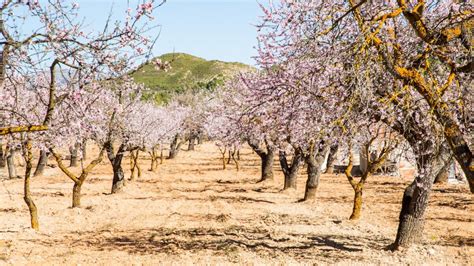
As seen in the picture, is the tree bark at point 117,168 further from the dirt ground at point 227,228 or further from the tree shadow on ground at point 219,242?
the tree shadow on ground at point 219,242

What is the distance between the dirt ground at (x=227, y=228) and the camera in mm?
11023

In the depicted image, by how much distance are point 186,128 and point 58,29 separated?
60062mm

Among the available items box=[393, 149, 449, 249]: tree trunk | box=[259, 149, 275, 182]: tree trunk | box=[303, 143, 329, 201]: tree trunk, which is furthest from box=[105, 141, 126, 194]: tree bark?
box=[393, 149, 449, 249]: tree trunk

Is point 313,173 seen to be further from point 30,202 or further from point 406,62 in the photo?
point 406,62

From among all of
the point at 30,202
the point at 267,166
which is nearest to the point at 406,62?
the point at 30,202

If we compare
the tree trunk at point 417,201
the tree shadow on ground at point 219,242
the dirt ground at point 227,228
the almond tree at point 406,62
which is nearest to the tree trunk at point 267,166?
the dirt ground at point 227,228

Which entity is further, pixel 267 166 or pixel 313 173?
pixel 267 166

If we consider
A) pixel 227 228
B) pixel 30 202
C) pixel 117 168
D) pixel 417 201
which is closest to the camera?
pixel 417 201

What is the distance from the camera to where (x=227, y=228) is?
1498 centimetres

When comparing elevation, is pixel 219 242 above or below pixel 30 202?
below

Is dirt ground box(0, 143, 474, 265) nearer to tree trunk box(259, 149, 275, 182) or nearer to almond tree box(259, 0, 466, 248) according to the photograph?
almond tree box(259, 0, 466, 248)

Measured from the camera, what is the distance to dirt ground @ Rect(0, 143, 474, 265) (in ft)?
36.2

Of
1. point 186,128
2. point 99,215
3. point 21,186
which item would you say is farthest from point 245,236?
point 186,128

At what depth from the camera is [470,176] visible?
6.66 m
